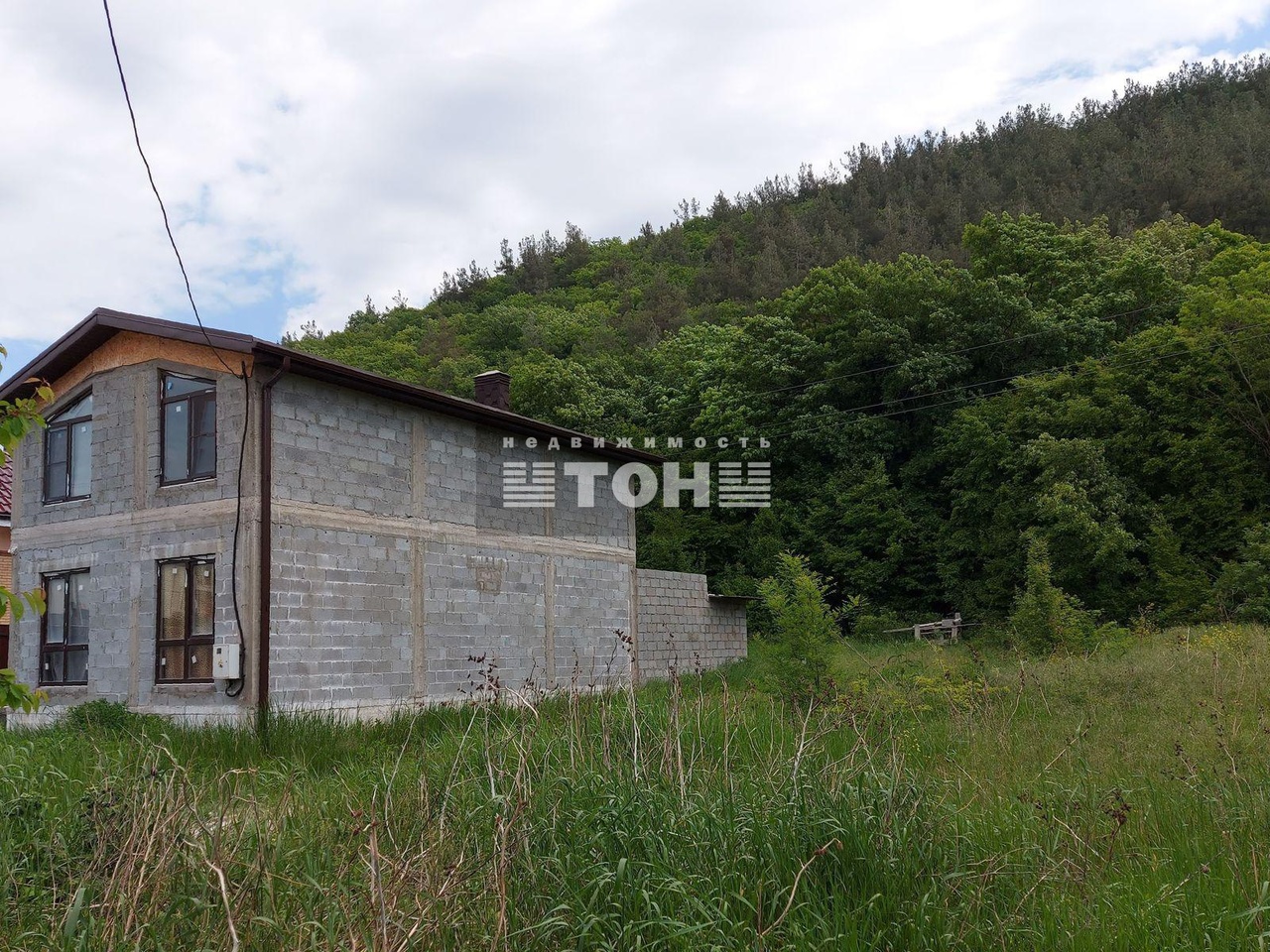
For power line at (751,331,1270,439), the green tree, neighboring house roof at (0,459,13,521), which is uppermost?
power line at (751,331,1270,439)

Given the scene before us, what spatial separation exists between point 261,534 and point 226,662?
1477 millimetres

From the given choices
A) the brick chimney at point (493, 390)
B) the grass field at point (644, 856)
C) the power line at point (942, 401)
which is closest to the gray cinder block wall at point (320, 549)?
the brick chimney at point (493, 390)

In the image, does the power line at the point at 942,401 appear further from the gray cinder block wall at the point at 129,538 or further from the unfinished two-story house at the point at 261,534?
the gray cinder block wall at the point at 129,538

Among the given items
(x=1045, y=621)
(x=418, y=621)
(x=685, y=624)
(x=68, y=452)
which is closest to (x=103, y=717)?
(x=418, y=621)

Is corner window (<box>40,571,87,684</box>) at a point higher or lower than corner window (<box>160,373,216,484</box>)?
lower

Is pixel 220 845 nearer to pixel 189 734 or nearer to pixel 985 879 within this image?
pixel 985 879

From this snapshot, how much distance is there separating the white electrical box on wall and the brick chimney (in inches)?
290

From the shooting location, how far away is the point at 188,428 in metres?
13.2

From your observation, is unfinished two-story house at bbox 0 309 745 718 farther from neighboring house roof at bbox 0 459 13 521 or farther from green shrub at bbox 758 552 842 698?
neighboring house roof at bbox 0 459 13 521

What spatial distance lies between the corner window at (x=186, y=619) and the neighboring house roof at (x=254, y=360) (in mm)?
2582

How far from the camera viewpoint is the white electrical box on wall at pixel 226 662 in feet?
38.5

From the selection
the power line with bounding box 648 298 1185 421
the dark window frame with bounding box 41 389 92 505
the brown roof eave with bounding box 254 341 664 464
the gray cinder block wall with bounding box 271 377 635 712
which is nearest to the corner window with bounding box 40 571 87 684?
the dark window frame with bounding box 41 389 92 505

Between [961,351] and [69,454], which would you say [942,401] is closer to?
[961,351]

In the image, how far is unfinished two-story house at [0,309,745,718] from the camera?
12.2m
